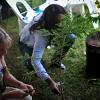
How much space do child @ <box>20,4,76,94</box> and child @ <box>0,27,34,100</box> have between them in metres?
0.49

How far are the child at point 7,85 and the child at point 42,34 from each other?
488 mm

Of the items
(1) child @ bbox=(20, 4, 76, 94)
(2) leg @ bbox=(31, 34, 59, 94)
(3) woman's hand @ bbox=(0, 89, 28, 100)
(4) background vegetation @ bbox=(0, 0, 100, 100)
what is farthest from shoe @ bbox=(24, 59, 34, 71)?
(3) woman's hand @ bbox=(0, 89, 28, 100)

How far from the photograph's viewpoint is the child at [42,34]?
3099mm

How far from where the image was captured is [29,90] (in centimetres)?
252

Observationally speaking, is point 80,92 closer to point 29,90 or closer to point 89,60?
point 89,60

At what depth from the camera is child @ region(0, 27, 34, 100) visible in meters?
2.36

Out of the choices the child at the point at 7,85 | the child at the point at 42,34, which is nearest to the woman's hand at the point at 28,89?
the child at the point at 7,85

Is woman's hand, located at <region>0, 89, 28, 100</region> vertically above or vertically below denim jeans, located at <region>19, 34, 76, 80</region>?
above

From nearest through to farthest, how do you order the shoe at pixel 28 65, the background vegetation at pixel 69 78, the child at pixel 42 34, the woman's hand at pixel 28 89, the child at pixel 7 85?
the child at pixel 7 85, the woman's hand at pixel 28 89, the child at pixel 42 34, the background vegetation at pixel 69 78, the shoe at pixel 28 65

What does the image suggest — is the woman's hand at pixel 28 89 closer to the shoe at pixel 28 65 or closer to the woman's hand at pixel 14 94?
the woman's hand at pixel 14 94

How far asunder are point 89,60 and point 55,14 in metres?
0.80

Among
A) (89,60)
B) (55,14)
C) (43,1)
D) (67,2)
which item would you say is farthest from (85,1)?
(55,14)

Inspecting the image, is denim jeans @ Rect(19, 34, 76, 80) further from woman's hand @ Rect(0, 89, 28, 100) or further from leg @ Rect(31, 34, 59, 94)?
woman's hand @ Rect(0, 89, 28, 100)

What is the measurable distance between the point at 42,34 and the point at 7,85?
29.0 inches
